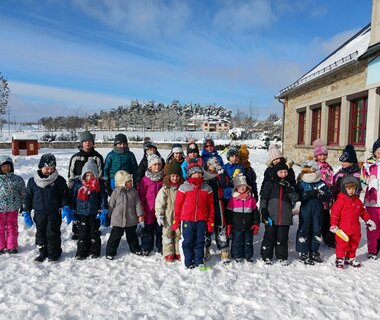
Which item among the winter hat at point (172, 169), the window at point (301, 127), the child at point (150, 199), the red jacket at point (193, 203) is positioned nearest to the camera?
the red jacket at point (193, 203)

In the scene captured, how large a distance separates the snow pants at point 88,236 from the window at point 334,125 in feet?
33.7

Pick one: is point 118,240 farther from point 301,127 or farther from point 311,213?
point 301,127

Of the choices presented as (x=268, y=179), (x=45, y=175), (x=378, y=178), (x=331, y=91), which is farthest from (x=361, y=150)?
(x=45, y=175)

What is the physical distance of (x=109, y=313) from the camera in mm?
2920

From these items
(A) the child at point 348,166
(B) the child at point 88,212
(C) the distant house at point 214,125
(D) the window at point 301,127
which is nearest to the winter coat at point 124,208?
(B) the child at point 88,212

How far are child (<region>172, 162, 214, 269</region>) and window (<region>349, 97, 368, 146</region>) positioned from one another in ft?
26.1

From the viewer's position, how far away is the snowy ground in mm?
2959

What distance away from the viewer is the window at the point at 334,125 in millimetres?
11656

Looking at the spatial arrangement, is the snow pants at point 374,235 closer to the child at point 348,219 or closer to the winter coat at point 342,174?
the child at point 348,219

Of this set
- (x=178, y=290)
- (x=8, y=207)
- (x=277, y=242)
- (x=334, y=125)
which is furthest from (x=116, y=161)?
(x=334, y=125)

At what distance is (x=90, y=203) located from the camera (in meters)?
4.25

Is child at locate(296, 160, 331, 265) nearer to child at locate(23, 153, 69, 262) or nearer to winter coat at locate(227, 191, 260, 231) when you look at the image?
winter coat at locate(227, 191, 260, 231)

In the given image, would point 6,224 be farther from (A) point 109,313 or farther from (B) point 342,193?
(B) point 342,193

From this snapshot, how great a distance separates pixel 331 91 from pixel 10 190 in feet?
36.8
